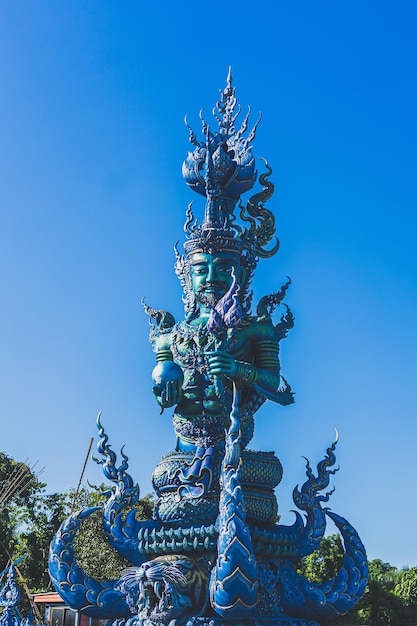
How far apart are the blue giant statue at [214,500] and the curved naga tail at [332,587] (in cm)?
2

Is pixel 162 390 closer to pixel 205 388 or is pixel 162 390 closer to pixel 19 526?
pixel 205 388

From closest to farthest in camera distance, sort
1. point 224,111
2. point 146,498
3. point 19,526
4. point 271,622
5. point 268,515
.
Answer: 1. point 271,622
2. point 268,515
3. point 224,111
4. point 146,498
5. point 19,526

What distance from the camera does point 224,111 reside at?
41.7ft

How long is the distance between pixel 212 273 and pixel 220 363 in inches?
68.9

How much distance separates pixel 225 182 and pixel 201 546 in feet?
16.6

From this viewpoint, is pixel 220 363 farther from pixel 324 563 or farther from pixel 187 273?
pixel 324 563

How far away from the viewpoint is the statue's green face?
11188 mm

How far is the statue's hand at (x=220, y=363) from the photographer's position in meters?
9.84

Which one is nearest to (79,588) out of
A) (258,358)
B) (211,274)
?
(258,358)

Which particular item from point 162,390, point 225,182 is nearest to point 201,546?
point 162,390

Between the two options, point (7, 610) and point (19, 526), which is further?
point (19, 526)

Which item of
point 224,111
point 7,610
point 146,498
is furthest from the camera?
point 146,498

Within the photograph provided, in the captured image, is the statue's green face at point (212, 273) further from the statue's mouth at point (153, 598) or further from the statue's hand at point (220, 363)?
the statue's mouth at point (153, 598)

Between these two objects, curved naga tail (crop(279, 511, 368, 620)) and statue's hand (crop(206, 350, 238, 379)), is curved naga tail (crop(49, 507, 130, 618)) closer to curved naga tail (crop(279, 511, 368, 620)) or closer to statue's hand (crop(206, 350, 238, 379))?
curved naga tail (crop(279, 511, 368, 620))
